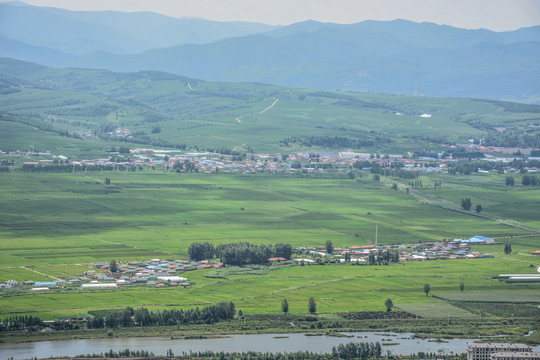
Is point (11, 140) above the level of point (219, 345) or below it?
above

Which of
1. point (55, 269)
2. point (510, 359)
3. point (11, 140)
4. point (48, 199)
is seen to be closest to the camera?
point (510, 359)

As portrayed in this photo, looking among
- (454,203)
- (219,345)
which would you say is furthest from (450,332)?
(454,203)

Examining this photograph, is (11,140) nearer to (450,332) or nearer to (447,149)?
(447,149)

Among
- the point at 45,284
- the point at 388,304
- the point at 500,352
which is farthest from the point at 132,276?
the point at 500,352

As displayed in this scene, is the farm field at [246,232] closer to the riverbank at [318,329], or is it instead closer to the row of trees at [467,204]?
the row of trees at [467,204]

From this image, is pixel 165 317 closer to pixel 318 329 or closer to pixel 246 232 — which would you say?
pixel 318 329

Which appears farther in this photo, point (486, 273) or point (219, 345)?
point (486, 273)

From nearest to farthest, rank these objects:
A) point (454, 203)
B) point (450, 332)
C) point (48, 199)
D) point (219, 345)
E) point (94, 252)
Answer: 1. point (219, 345)
2. point (450, 332)
3. point (94, 252)
4. point (48, 199)
5. point (454, 203)

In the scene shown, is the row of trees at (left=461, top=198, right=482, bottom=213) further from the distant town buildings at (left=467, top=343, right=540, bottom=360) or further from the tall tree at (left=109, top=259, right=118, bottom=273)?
the distant town buildings at (left=467, top=343, right=540, bottom=360)
